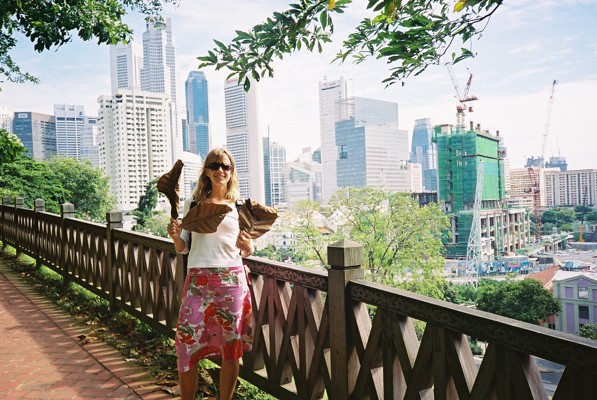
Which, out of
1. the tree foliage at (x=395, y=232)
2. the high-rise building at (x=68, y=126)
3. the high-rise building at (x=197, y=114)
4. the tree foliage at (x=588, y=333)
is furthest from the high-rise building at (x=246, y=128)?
the high-rise building at (x=68, y=126)

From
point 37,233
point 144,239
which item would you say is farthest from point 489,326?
point 37,233

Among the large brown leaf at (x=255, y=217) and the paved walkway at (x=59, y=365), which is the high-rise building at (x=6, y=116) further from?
the large brown leaf at (x=255, y=217)

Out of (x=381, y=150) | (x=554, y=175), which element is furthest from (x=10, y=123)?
(x=554, y=175)

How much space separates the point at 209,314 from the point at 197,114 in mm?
78945

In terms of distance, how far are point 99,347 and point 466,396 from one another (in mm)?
2830

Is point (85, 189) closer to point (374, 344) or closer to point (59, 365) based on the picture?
point (59, 365)

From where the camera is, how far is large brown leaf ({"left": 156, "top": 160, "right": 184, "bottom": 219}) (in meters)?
2.29

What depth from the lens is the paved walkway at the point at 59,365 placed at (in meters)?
2.73

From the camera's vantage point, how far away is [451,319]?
5.05 feet

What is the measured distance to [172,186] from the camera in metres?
2.30

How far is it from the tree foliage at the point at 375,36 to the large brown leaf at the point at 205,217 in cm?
54

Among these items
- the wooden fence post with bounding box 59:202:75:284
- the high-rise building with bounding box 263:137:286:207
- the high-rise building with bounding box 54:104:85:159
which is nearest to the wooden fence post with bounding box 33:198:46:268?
the wooden fence post with bounding box 59:202:75:284

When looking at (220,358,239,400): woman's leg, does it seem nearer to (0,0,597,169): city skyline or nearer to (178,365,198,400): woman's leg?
(178,365,198,400): woman's leg

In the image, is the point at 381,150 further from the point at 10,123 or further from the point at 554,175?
the point at 10,123
